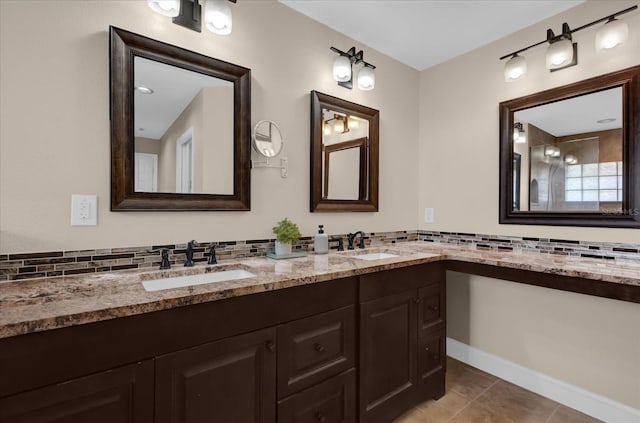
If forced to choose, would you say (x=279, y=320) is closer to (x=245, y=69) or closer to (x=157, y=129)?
(x=157, y=129)

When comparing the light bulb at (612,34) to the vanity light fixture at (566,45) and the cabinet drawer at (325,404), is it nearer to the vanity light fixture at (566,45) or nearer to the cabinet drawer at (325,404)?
the vanity light fixture at (566,45)

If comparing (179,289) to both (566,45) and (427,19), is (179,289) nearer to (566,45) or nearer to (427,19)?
(427,19)

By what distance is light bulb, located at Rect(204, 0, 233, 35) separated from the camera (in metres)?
1.50

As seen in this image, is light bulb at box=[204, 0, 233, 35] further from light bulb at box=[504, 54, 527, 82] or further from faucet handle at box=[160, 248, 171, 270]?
light bulb at box=[504, 54, 527, 82]

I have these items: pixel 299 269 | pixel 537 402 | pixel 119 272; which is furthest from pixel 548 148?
pixel 119 272

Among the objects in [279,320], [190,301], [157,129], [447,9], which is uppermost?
[447,9]

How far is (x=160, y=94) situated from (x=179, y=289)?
100 centimetres

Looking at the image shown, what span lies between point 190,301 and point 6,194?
885 mm

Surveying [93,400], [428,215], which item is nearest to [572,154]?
[428,215]

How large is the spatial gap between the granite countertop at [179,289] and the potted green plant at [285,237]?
0.09 meters

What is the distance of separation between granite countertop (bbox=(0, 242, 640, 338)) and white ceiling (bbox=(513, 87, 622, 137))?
80cm

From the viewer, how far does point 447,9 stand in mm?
2002

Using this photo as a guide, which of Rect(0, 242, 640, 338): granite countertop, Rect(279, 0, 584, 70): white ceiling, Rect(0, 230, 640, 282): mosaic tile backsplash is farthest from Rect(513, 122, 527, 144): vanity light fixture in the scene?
Rect(0, 242, 640, 338): granite countertop

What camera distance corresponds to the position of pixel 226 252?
5.65ft
